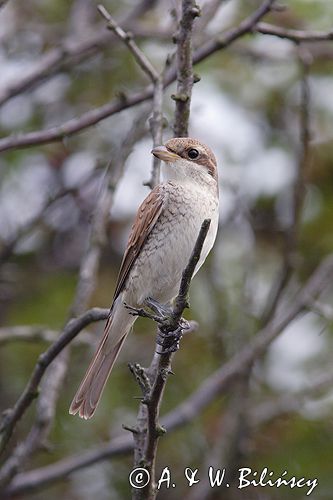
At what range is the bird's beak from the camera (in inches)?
160

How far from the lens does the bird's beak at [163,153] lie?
4.06 m

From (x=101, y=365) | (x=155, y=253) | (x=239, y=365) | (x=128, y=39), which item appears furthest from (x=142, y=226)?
(x=239, y=365)

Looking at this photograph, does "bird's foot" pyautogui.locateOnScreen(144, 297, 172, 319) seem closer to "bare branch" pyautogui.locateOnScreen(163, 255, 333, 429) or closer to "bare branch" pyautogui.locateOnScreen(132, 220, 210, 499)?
"bare branch" pyautogui.locateOnScreen(132, 220, 210, 499)

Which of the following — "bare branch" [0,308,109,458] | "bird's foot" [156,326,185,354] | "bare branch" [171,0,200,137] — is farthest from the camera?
"bare branch" [171,0,200,137]

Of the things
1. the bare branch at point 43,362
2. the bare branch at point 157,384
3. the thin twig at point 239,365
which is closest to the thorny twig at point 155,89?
the bare branch at point 43,362

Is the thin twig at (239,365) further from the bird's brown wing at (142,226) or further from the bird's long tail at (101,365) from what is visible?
the bird's brown wing at (142,226)

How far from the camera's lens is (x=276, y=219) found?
7.07 meters

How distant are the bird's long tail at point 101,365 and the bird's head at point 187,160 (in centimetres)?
70

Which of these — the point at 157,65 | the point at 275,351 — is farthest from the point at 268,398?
the point at 157,65

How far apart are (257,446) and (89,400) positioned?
2496mm

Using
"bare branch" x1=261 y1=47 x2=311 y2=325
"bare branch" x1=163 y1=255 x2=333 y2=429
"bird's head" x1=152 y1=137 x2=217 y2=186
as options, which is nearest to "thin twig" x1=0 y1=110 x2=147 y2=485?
"bird's head" x1=152 y1=137 x2=217 y2=186

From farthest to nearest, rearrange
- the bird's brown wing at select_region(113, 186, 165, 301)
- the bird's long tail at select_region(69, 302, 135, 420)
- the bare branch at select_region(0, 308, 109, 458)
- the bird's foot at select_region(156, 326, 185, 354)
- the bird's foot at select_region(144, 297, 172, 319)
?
the bird's brown wing at select_region(113, 186, 165, 301), the bird's long tail at select_region(69, 302, 135, 420), the bird's foot at select_region(144, 297, 172, 319), the bare branch at select_region(0, 308, 109, 458), the bird's foot at select_region(156, 326, 185, 354)

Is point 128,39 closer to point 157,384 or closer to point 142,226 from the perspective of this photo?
point 142,226

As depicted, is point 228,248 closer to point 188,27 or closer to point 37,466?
point 37,466
